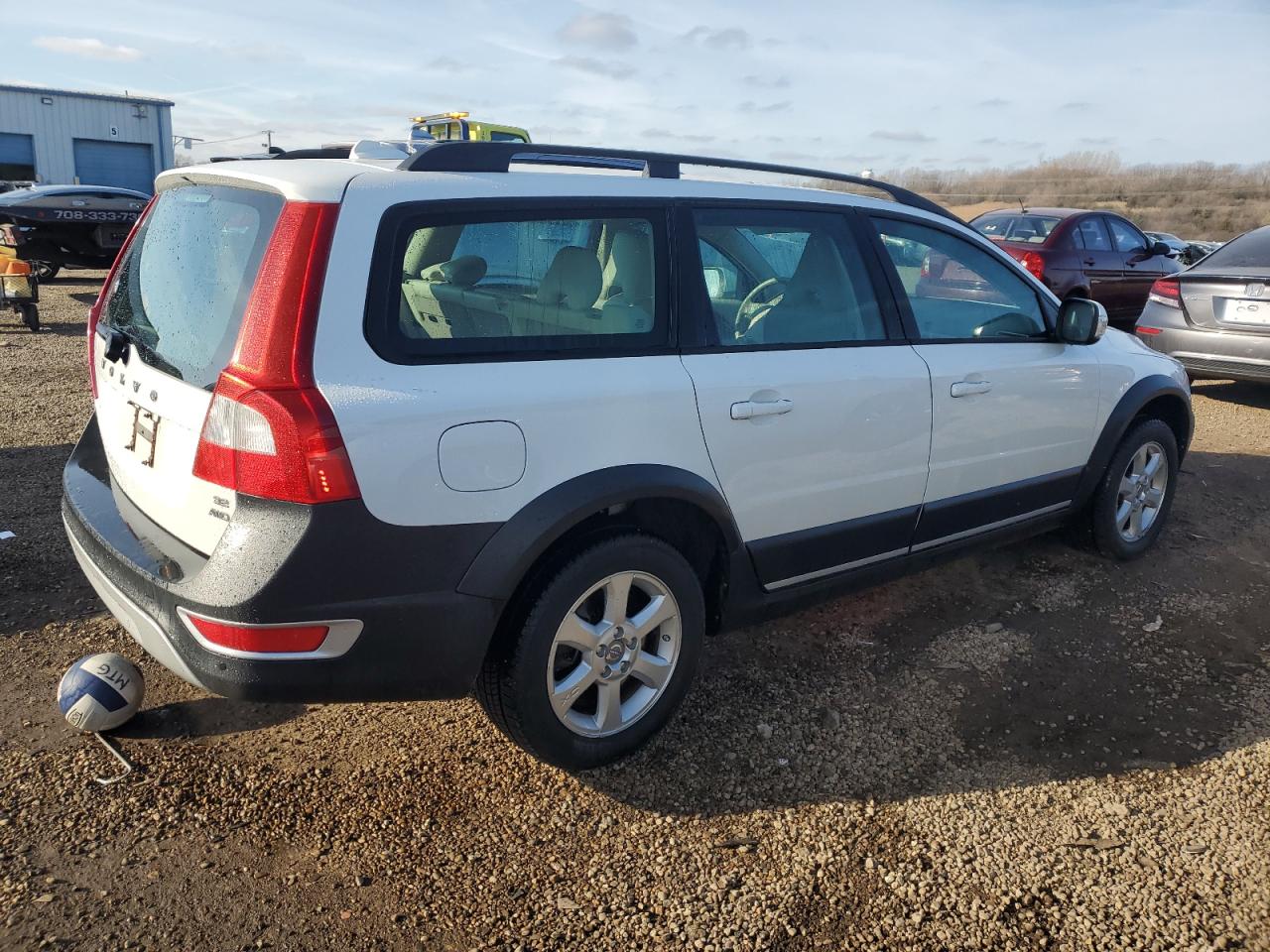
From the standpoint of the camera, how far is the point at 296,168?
2551 mm

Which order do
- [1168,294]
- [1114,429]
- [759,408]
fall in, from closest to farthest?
[759,408], [1114,429], [1168,294]

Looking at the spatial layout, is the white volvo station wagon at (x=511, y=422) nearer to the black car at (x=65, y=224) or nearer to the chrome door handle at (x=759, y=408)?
the chrome door handle at (x=759, y=408)

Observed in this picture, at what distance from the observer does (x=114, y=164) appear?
35.0 metres

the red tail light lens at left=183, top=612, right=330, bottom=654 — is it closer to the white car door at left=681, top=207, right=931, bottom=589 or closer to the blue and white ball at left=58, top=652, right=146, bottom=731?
the blue and white ball at left=58, top=652, right=146, bottom=731

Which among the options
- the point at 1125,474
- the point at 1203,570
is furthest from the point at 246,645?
the point at 1203,570

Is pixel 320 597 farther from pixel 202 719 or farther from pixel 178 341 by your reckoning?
pixel 202 719

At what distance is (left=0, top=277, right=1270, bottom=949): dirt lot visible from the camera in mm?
2332

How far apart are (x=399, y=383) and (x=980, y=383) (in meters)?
2.34

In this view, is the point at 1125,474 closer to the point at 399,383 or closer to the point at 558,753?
the point at 558,753

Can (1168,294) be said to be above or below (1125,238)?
below

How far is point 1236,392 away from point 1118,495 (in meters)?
5.58

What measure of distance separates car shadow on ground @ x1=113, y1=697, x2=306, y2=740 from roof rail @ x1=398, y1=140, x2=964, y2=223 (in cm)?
171

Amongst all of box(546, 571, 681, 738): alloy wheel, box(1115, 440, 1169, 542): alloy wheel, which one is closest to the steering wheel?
box(546, 571, 681, 738): alloy wheel

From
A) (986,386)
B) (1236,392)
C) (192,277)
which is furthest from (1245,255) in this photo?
(192,277)
